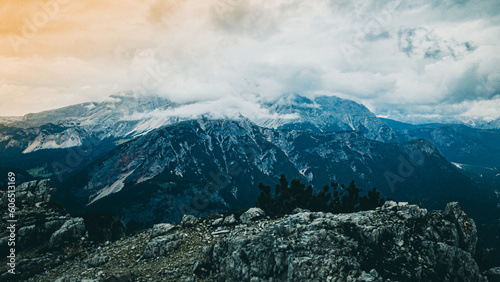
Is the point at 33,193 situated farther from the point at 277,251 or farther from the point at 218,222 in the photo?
the point at 277,251

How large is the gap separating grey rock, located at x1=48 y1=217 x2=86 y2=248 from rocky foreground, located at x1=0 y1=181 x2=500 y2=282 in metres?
0.19

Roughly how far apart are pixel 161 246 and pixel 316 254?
28.0 m

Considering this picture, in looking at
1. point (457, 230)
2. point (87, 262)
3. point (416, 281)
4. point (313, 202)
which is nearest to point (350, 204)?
point (313, 202)

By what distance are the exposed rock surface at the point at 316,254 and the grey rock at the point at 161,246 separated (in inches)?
6.8

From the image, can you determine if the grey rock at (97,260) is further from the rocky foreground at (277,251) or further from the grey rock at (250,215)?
the grey rock at (250,215)

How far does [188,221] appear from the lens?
2130 inches

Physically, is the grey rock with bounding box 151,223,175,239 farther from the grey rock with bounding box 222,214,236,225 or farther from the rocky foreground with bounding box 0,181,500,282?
the grey rock with bounding box 222,214,236,225

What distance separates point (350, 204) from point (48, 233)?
3112 inches

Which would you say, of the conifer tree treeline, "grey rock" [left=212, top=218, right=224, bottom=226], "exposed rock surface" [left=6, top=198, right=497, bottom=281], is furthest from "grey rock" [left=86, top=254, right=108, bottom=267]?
the conifer tree treeline

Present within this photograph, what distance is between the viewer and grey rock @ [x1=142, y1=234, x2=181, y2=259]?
147 ft

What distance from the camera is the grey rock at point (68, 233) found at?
50.5 m

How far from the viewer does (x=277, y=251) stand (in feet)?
122

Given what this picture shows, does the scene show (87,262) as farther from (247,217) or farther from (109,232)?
(247,217)

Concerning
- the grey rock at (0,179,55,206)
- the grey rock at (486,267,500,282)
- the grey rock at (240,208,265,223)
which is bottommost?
the grey rock at (486,267,500,282)
